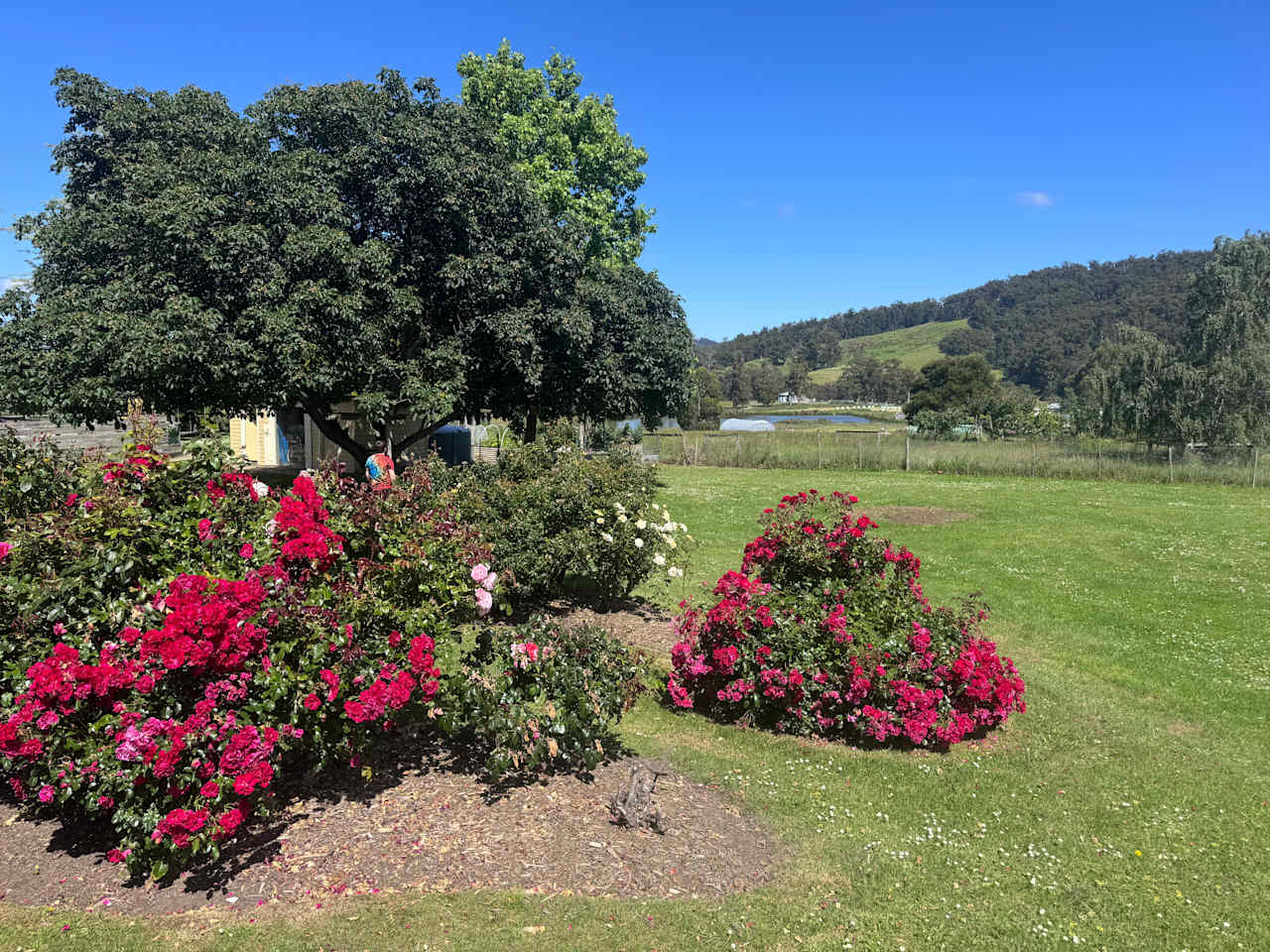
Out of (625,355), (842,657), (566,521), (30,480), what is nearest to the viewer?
(30,480)

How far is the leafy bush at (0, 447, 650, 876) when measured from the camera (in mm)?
2920

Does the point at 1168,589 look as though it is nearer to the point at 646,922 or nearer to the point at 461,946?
the point at 646,922

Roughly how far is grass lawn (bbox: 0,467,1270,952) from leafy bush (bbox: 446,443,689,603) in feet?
6.12

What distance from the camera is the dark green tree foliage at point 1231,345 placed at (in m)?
27.4

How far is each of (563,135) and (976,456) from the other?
1821 cm

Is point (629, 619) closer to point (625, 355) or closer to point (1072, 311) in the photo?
point (625, 355)

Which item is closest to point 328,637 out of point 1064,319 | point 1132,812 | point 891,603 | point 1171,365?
point 891,603

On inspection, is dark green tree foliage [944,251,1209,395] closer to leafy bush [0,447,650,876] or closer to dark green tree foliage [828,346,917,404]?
dark green tree foliage [828,346,917,404]

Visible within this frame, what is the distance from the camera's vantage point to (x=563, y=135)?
23.2 meters

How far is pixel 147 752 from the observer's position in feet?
9.34

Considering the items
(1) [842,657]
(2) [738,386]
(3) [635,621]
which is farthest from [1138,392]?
(2) [738,386]

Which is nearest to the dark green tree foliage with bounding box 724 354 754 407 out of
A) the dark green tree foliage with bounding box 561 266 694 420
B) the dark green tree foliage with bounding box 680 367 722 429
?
the dark green tree foliage with bounding box 680 367 722 429

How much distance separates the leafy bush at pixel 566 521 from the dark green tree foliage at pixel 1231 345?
1155 inches

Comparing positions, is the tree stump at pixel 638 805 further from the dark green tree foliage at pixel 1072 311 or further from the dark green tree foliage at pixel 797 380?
the dark green tree foliage at pixel 797 380
